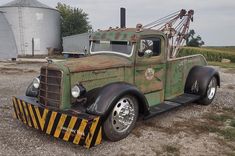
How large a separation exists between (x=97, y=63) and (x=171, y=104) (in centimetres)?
223

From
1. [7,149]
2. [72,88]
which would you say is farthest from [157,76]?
[7,149]

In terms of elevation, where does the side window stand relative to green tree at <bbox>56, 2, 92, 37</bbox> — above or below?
below

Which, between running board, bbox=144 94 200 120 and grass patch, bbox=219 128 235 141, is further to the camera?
running board, bbox=144 94 200 120

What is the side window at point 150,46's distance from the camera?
20.4 feet

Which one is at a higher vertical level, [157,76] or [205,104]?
[157,76]

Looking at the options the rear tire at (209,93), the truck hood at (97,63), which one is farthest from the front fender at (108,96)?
the rear tire at (209,93)

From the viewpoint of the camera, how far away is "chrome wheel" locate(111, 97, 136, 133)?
5.33 m

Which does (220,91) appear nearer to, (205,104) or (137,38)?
(205,104)

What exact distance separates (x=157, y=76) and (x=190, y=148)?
1981mm

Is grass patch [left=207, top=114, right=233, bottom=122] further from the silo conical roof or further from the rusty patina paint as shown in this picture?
the silo conical roof

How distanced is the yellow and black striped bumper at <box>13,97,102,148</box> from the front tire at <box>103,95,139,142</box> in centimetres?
33

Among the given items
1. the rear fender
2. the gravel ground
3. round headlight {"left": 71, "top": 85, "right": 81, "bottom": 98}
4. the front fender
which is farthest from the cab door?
round headlight {"left": 71, "top": 85, "right": 81, "bottom": 98}

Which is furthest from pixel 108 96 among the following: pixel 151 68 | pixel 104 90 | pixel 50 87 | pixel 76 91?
pixel 151 68

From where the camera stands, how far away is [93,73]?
17.9 ft
